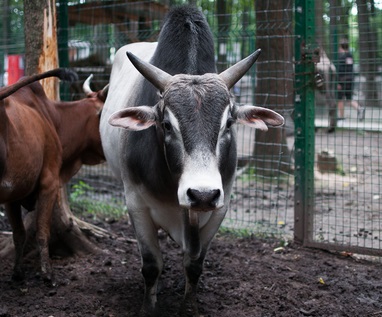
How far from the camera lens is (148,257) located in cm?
421

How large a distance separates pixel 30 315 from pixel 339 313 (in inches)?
80.8

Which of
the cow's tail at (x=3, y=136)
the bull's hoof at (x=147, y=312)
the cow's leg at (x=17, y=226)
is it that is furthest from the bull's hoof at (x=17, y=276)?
the bull's hoof at (x=147, y=312)

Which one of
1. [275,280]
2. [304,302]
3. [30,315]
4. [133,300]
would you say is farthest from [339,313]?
[30,315]

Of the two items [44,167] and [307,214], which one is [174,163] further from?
[307,214]

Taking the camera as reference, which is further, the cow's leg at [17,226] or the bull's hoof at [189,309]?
the cow's leg at [17,226]

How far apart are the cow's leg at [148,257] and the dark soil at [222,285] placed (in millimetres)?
129

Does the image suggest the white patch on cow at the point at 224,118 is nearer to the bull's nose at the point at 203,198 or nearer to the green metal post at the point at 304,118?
the bull's nose at the point at 203,198

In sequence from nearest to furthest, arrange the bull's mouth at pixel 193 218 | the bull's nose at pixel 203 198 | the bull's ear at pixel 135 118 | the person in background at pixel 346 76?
the bull's nose at pixel 203 198 → the bull's ear at pixel 135 118 → the bull's mouth at pixel 193 218 → the person in background at pixel 346 76

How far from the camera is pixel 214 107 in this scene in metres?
3.46

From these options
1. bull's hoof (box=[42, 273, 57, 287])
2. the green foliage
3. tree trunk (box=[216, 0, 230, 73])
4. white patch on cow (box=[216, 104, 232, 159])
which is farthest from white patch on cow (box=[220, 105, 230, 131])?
the green foliage

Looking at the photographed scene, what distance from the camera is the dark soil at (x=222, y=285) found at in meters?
4.34

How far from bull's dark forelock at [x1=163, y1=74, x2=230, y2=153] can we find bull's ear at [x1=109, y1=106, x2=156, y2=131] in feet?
0.60

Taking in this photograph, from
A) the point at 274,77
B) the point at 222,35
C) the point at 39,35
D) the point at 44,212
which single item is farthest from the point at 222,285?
the point at 222,35

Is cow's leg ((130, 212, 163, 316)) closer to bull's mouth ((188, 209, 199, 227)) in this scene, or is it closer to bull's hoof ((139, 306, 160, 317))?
bull's hoof ((139, 306, 160, 317))
